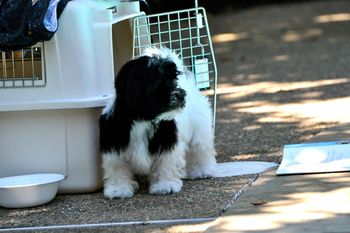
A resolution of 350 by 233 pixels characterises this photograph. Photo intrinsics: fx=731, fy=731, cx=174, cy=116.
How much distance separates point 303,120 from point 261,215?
281cm

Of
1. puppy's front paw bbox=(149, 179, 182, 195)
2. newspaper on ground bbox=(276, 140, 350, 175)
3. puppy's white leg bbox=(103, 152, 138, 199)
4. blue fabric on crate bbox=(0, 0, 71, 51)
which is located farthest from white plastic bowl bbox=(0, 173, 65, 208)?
newspaper on ground bbox=(276, 140, 350, 175)

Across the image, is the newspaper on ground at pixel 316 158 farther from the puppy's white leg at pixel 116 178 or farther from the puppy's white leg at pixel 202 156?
the puppy's white leg at pixel 116 178

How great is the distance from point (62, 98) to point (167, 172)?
78 centimetres

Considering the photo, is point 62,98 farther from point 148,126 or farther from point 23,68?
point 148,126

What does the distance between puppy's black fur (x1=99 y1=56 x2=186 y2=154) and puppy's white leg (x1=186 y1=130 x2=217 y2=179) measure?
17.5 inches

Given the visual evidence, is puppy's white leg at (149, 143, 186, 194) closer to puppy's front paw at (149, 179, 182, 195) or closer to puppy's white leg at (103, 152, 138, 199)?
puppy's front paw at (149, 179, 182, 195)

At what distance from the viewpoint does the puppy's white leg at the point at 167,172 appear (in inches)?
174

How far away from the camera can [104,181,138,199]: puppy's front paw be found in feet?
14.5

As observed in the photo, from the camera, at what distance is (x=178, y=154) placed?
4.48m

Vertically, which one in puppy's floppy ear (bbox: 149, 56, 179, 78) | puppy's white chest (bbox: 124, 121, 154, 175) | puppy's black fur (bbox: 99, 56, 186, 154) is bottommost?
puppy's white chest (bbox: 124, 121, 154, 175)

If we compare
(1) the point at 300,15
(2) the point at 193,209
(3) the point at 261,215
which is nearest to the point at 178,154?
(2) the point at 193,209

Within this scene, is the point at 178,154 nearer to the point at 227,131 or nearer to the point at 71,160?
the point at 71,160

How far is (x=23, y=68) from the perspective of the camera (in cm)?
456

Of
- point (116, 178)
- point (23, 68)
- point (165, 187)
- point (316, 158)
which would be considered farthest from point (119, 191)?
point (316, 158)
